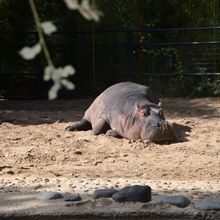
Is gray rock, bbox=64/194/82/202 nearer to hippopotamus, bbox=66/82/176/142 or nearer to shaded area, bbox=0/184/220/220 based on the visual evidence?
shaded area, bbox=0/184/220/220

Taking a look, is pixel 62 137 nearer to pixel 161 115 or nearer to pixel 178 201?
pixel 161 115

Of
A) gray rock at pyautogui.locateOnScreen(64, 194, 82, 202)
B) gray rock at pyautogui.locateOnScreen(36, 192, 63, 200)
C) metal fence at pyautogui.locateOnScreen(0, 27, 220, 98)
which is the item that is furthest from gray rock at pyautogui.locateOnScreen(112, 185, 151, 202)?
metal fence at pyautogui.locateOnScreen(0, 27, 220, 98)

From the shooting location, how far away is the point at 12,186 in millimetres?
4891

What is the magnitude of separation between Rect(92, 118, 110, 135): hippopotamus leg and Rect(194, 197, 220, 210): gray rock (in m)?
4.08

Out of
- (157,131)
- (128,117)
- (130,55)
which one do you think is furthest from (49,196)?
(130,55)

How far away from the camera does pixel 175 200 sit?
4.00 m

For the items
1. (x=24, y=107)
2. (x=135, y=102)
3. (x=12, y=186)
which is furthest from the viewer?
(x=24, y=107)

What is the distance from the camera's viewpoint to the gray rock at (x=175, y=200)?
397 cm

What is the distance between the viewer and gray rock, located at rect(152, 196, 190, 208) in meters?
3.97

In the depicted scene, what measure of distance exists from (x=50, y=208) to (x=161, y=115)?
147 inches

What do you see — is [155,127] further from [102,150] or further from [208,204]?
[208,204]

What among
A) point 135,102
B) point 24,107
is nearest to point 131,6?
point 24,107

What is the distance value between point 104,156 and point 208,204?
→ 2.71 meters

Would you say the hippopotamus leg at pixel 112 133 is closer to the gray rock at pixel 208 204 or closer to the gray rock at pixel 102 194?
the gray rock at pixel 102 194
